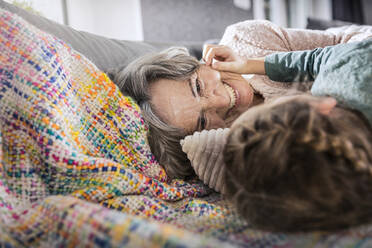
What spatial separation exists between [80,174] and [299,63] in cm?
64

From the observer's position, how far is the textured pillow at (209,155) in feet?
2.12

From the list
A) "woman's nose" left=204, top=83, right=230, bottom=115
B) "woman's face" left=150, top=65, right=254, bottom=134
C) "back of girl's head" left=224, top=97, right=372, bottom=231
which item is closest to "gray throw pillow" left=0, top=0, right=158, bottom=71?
"woman's face" left=150, top=65, right=254, bottom=134

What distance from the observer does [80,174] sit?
0.52 metres

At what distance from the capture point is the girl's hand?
91 centimetres

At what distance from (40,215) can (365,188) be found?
1.52 ft

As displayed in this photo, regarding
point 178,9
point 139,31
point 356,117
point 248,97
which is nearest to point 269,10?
point 178,9

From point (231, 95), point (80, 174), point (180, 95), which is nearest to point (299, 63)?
point (231, 95)

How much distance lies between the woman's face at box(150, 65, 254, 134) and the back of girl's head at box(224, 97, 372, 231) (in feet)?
1.29

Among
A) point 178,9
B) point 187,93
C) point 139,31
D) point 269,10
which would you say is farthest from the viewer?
point 269,10

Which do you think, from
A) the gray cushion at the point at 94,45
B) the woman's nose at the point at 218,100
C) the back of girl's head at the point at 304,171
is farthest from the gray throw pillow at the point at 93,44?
the back of girl's head at the point at 304,171

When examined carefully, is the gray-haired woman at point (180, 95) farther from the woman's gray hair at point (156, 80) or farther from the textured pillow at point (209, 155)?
the textured pillow at point (209, 155)

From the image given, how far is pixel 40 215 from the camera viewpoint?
0.43 metres

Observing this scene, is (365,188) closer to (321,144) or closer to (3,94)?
(321,144)

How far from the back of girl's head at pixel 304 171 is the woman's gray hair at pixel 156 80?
381 mm
